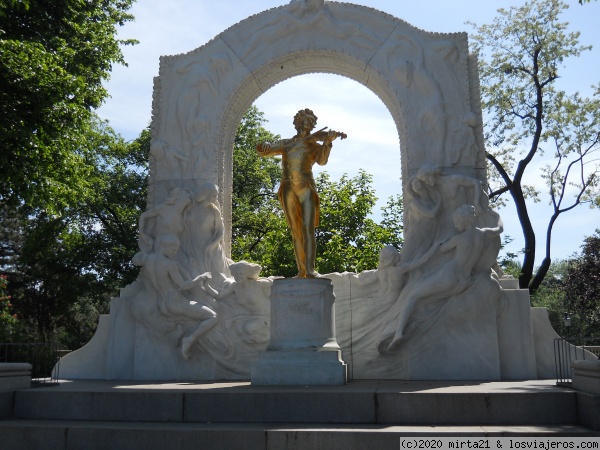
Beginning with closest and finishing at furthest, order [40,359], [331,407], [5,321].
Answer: [331,407], [40,359], [5,321]

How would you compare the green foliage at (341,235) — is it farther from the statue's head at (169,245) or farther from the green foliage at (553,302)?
the green foliage at (553,302)

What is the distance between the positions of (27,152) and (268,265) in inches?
421

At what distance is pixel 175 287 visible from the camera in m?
10.5

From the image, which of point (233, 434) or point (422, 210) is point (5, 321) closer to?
point (422, 210)

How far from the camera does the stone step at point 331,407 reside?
6.46m

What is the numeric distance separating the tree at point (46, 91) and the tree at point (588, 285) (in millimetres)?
20971

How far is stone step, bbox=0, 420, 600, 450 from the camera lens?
581 cm

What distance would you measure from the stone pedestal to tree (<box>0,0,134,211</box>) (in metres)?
6.44

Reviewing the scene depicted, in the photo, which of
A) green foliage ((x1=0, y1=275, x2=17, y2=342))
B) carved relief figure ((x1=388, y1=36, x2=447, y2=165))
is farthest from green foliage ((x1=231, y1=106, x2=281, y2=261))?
carved relief figure ((x1=388, y1=36, x2=447, y2=165))

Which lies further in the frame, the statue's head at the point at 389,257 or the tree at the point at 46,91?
the tree at the point at 46,91

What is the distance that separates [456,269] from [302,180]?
297 cm

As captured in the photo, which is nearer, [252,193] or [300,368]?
[300,368]

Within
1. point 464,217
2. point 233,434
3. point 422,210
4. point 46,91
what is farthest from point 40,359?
point 464,217

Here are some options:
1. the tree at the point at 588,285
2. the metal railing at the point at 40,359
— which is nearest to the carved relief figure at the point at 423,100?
the metal railing at the point at 40,359
